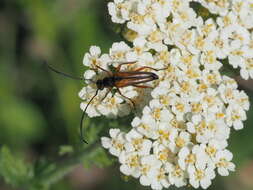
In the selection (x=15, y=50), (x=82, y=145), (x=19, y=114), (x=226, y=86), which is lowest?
(x=19, y=114)

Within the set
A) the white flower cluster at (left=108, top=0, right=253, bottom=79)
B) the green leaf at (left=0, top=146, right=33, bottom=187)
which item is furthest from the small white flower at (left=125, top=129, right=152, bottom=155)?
the green leaf at (left=0, top=146, right=33, bottom=187)

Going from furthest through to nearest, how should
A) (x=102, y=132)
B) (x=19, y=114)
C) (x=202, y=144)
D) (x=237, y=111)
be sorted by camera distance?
(x=19, y=114), (x=102, y=132), (x=237, y=111), (x=202, y=144)

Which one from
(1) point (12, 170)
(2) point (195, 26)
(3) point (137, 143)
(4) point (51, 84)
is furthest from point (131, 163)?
(4) point (51, 84)

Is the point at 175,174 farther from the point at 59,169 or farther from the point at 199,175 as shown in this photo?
the point at 59,169

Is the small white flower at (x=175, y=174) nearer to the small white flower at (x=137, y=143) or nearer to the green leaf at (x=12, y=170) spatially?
the small white flower at (x=137, y=143)

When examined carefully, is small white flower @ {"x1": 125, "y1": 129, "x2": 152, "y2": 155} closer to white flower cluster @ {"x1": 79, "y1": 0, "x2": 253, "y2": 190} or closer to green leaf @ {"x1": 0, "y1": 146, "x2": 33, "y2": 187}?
white flower cluster @ {"x1": 79, "y1": 0, "x2": 253, "y2": 190}

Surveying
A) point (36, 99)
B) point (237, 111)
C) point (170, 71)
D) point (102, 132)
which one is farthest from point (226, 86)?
point (36, 99)

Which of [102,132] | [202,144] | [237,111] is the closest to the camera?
[202,144]

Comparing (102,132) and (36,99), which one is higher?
(102,132)

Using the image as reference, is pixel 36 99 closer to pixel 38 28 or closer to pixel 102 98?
pixel 38 28
